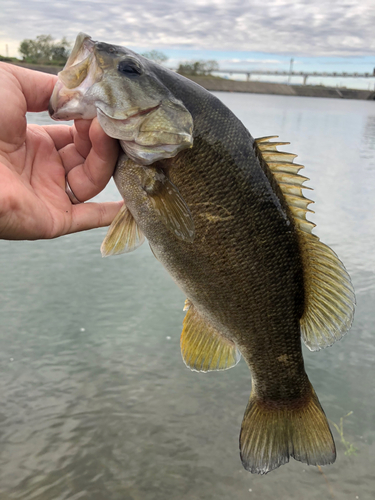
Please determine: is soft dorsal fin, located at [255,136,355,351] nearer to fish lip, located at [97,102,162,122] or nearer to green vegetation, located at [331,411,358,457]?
fish lip, located at [97,102,162,122]

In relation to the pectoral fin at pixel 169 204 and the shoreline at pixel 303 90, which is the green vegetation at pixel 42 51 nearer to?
the shoreline at pixel 303 90

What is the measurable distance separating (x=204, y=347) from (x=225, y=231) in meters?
0.70

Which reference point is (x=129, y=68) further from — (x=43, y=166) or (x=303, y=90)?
(x=303, y=90)

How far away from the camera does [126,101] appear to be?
1665 millimetres

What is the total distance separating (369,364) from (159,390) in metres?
2.28

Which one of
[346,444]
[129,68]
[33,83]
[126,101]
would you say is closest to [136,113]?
[126,101]

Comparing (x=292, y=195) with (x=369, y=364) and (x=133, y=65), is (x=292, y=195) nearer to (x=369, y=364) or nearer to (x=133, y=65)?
(x=133, y=65)

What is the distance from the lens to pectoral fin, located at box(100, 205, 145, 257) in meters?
2.04

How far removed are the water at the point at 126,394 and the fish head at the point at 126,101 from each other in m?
2.59

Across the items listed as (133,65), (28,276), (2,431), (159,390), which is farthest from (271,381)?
(28,276)

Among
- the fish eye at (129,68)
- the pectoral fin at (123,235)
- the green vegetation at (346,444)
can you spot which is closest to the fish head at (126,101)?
the fish eye at (129,68)

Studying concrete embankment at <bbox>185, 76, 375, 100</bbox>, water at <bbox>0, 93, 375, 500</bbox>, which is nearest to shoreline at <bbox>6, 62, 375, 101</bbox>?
concrete embankment at <bbox>185, 76, 375, 100</bbox>

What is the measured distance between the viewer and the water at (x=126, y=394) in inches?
123

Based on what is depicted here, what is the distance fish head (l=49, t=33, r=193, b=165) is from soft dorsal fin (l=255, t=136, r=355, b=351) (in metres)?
0.42
